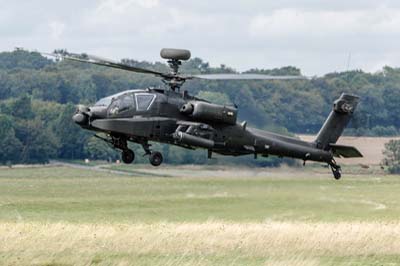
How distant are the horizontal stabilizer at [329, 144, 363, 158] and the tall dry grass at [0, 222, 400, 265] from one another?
8.33 ft

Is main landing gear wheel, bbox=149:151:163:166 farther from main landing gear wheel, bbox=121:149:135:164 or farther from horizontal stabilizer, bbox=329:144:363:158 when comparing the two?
→ horizontal stabilizer, bbox=329:144:363:158

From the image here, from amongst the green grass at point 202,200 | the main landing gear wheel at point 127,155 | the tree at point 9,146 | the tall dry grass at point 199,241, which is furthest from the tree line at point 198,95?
the main landing gear wheel at point 127,155

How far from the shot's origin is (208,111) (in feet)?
115

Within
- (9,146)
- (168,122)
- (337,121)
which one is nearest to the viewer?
(168,122)

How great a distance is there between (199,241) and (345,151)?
4.95 meters

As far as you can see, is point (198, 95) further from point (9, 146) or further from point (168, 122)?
point (9, 146)

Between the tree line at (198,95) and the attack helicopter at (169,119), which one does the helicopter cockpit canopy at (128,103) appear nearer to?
the attack helicopter at (169,119)

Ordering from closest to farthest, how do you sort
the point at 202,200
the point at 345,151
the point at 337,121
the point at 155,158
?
the point at 155,158, the point at 345,151, the point at 337,121, the point at 202,200

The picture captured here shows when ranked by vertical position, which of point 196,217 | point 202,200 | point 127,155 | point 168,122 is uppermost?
point 168,122

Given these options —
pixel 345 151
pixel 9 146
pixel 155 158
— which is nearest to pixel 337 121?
pixel 345 151

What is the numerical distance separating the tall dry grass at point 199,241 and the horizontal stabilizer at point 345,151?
254 cm

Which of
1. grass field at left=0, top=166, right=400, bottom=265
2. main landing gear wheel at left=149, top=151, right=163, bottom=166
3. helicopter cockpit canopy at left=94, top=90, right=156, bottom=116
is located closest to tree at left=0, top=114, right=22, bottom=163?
grass field at left=0, top=166, right=400, bottom=265

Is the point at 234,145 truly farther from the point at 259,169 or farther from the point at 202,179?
the point at 202,179

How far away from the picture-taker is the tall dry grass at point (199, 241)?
3562cm
